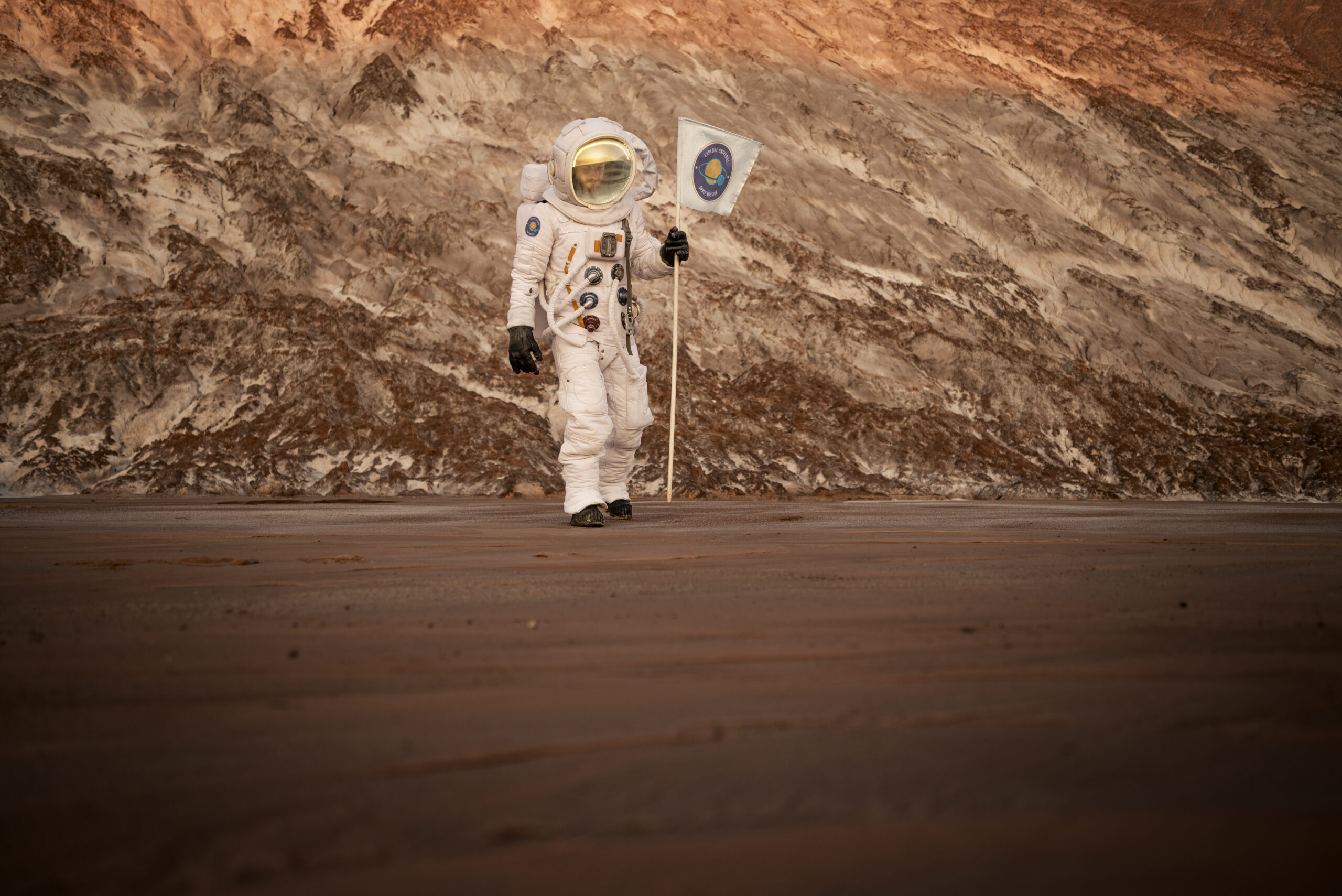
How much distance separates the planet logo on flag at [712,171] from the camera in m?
10.1

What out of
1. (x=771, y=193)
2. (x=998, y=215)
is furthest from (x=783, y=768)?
(x=998, y=215)

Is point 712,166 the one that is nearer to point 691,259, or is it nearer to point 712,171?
point 712,171

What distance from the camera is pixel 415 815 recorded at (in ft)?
3.26

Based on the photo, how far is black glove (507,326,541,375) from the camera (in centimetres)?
693

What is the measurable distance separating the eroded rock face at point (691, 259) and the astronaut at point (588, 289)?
20.2 feet

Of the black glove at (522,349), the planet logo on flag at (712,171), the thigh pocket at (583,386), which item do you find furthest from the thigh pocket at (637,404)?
the planet logo on flag at (712,171)

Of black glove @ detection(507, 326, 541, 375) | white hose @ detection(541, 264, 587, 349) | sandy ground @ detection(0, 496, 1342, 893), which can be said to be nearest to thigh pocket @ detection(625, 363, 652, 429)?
white hose @ detection(541, 264, 587, 349)

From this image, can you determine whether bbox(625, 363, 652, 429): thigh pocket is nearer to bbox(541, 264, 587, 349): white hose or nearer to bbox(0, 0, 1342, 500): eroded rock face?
bbox(541, 264, 587, 349): white hose

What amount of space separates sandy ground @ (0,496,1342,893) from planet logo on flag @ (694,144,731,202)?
7.64 metres

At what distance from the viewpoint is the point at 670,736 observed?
4.14 feet

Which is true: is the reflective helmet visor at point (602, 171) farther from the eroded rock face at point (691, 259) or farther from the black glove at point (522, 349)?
the eroded rock face at point (691, 259)

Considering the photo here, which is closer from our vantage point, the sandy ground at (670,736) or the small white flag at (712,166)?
the sandy ground at (670,736)

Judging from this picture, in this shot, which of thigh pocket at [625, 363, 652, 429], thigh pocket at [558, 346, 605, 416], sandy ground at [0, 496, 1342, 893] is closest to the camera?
sandy ground at [0, 496, 1342, 893]

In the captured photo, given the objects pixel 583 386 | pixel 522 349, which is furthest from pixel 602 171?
pixel 583 386
